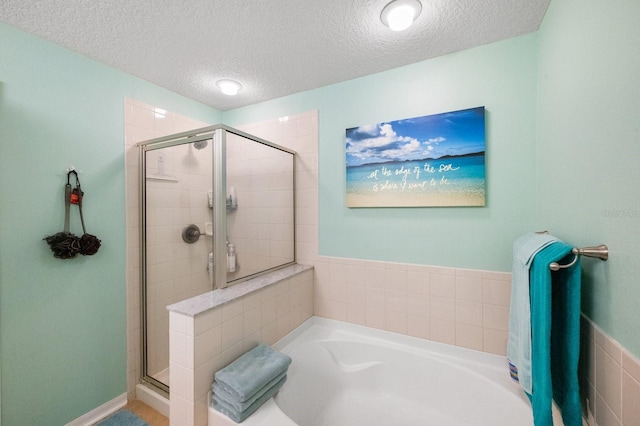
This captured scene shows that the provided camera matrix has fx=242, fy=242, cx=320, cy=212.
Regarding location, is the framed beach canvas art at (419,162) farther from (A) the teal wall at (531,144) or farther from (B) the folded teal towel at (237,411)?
(B) the folded teal towel at (237,411)

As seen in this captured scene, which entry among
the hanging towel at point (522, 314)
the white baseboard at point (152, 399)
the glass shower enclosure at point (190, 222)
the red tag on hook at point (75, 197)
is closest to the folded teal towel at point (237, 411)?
the glass shower enclosure at point (190, 222)

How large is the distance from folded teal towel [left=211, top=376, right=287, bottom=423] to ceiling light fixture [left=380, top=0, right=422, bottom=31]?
2.00 meters

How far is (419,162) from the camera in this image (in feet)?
5.33

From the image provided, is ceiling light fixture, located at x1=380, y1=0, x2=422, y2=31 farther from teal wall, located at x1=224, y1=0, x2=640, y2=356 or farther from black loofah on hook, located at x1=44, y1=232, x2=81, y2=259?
black loofah on hook, located at x1=44, y1=232, x2=81, y2=259

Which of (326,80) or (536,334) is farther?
(326,80)

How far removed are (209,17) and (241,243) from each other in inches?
51.8

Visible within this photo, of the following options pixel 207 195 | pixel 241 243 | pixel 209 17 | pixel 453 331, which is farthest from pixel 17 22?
pixel 453 331

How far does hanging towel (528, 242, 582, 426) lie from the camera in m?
0.82

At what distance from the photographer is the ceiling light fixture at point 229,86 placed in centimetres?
190

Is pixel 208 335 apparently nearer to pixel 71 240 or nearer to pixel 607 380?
pixel 71 240

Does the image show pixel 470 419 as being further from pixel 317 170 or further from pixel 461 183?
pixel 317 170

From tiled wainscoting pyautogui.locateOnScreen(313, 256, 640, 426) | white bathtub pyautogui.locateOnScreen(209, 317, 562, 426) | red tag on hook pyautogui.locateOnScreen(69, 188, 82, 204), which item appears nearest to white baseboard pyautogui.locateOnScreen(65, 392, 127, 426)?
white bathtub pyautogui.locateOnScreen(209, 317, 562, 426)

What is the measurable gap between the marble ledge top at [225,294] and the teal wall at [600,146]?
4.88 ft

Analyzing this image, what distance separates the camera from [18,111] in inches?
51.4
